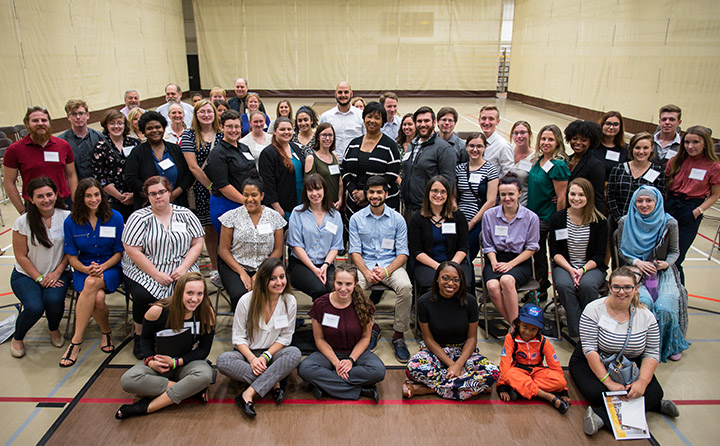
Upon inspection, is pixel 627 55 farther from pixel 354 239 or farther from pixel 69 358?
pixel 69 358

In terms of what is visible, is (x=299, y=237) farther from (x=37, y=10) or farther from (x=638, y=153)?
(x=37, y=10)

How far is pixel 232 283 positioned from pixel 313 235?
2.62 feet

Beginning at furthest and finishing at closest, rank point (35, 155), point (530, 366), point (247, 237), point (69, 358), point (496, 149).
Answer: point (496, 149), point (35, 155), point (247, 237), point (69, 358), point (530, 366)

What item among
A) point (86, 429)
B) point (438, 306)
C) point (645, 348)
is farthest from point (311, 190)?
point (645, 348)

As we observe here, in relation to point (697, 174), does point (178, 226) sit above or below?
below

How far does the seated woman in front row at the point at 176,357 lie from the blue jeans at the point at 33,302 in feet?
3.67

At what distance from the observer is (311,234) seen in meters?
4.16

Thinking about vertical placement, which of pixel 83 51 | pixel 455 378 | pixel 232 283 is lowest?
pixel 455 378

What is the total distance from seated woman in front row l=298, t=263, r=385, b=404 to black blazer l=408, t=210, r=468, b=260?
2.81ft

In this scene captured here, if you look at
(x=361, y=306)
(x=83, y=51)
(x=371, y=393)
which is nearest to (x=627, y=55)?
(x=361, y=306)

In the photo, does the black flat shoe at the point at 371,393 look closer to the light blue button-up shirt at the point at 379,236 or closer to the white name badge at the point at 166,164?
the light blue button-up shirt at the point at 379,236

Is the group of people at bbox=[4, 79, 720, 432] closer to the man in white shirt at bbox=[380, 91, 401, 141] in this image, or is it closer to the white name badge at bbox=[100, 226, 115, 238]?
the white name badge at bbox=[100, 226, 115, 238]

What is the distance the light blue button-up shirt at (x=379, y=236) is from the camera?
4.15m

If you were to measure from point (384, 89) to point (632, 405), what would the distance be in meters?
19.4
